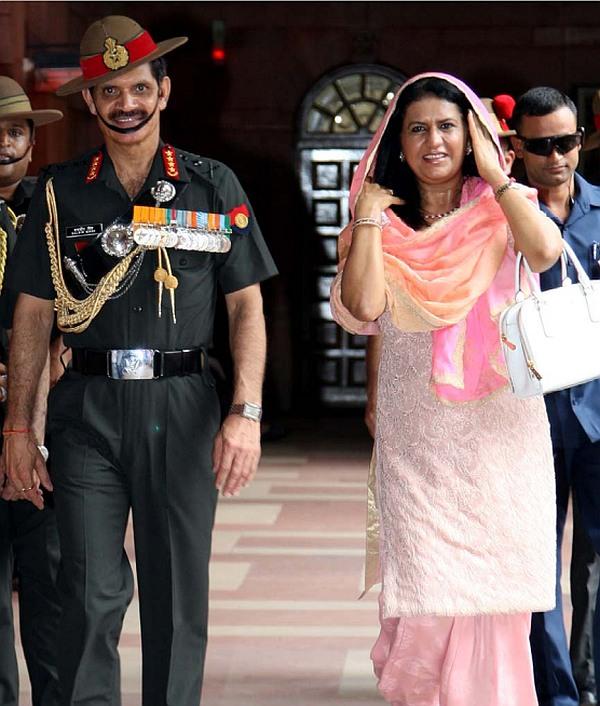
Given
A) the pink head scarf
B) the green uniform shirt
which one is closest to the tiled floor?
the pink head scarf

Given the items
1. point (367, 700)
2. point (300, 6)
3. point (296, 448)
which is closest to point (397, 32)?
point (300, 6)

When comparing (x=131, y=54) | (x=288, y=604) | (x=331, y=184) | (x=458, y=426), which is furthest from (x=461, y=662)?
(x=331, y=184)

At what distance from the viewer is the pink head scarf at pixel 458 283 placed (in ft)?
11.6

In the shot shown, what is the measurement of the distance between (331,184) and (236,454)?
11290 mm

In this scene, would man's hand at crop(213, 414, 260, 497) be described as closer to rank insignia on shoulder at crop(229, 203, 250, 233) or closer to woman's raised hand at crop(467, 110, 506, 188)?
rank insignia on shoulder at crop(229, 203, 250, 233)

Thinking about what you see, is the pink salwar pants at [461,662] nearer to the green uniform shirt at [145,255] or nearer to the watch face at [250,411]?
the watch face at [250,411]

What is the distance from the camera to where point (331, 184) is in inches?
573

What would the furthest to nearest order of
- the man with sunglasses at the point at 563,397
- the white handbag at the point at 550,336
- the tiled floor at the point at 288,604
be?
the tiled floor at the point at 288,604
the man with sunglasses at the point at 563,397
the white handbag at the point at 550,336

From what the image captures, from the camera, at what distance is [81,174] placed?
141 inches

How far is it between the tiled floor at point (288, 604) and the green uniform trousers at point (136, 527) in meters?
1.06

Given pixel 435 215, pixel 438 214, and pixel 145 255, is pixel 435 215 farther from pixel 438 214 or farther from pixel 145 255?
pixel 145 255

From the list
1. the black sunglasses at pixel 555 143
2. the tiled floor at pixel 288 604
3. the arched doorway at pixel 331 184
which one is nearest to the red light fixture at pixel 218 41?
the arched doorway at pixel 331 184

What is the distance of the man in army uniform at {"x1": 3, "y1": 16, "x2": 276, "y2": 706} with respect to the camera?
136 inches

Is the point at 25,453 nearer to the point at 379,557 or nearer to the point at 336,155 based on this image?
the point at 379,557
